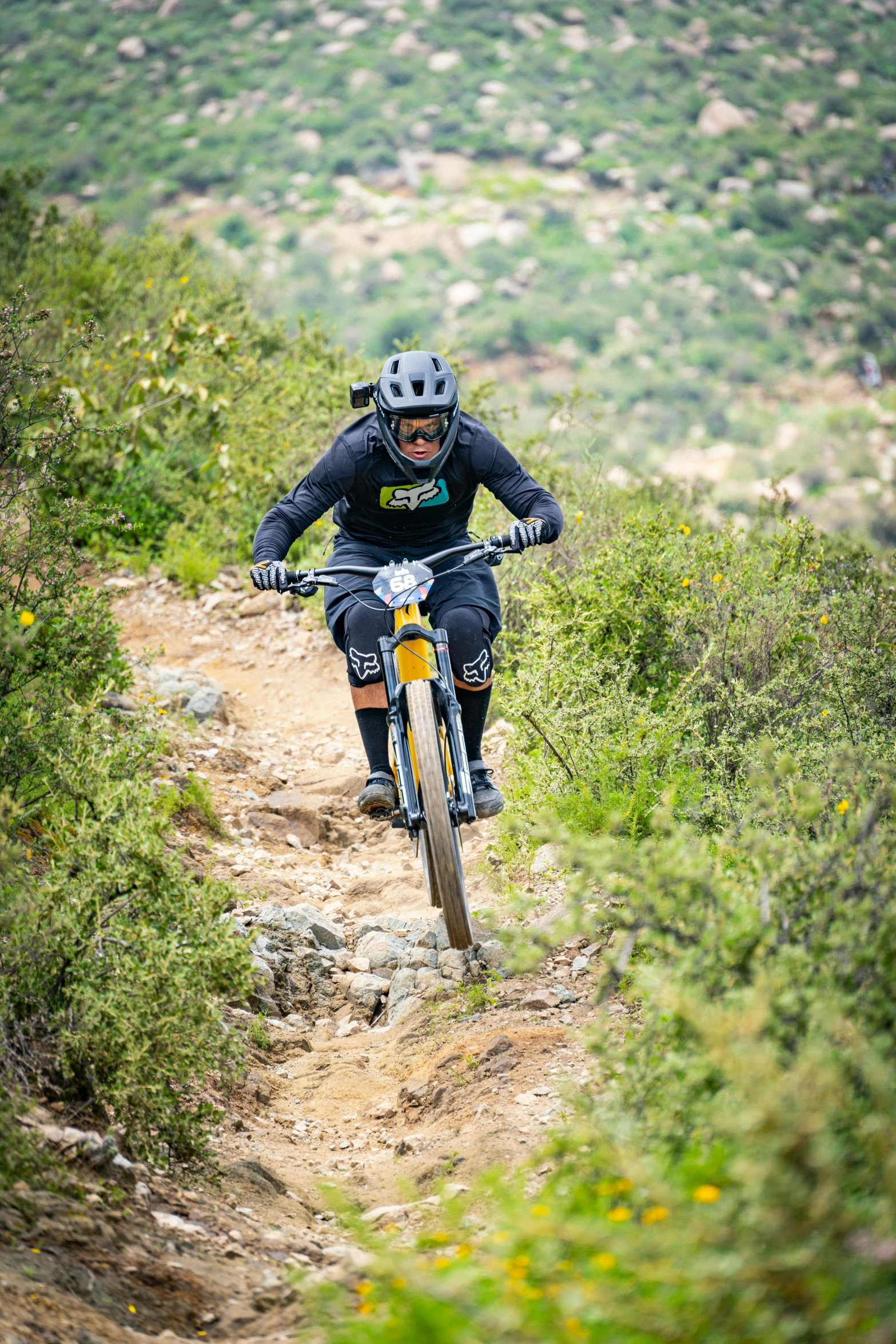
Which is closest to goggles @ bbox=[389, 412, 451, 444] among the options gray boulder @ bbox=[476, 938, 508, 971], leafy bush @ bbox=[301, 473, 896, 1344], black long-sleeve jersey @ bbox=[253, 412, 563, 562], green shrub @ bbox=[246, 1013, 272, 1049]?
black long-sleeve jersey @ bbox=[253, 412, 563, 562]

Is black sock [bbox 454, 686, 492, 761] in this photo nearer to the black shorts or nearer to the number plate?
the black shorts

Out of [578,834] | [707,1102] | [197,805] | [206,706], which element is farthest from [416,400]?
[206,706]

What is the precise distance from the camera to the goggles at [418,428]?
4.64 m

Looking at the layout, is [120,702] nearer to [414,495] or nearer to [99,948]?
[414,495]

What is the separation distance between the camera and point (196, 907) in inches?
127

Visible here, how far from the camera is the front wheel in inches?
163

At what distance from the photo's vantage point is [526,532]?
4.61 meters

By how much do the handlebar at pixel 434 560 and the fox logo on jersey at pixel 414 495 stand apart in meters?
0.30

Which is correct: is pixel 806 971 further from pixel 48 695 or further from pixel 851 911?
pixel 48 695

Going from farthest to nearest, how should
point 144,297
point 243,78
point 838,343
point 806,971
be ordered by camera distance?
point 243,78, point 838,343, point 144,297, point 806,971

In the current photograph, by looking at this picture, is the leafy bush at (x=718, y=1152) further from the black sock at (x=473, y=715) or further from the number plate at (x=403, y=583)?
the black sock at (x=473, y=715)

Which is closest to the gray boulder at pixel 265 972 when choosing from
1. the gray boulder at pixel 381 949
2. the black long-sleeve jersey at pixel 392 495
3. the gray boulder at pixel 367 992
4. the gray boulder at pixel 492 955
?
the gray boulder at pixel 367 992

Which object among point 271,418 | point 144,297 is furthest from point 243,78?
point 271,418

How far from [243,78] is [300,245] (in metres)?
17.4
